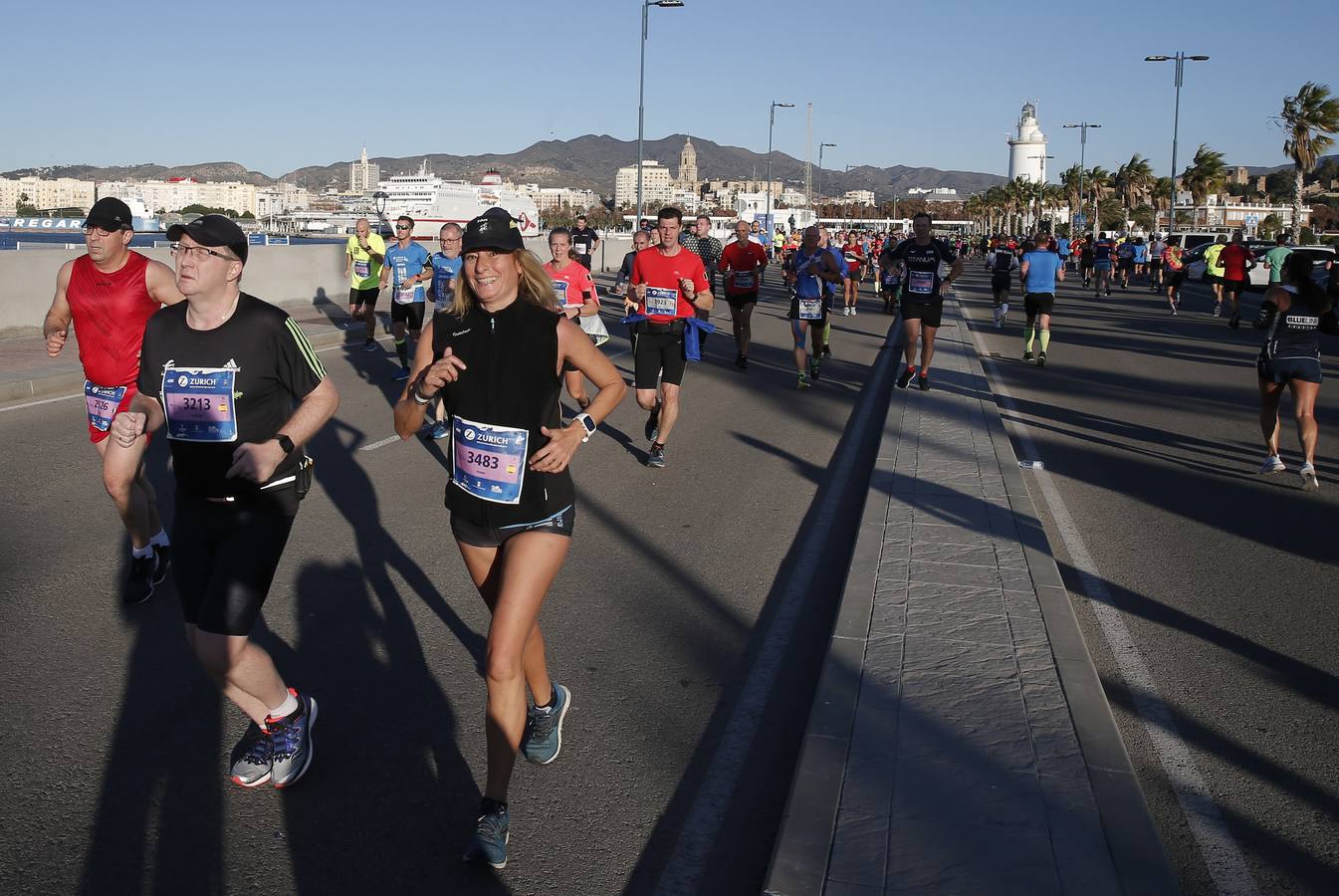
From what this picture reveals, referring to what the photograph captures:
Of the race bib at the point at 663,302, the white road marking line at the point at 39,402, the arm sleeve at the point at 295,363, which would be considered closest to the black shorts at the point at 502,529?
the arm sleeve at the point at 295,363

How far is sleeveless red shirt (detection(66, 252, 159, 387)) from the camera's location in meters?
5.85

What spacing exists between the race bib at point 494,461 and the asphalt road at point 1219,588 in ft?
7.65

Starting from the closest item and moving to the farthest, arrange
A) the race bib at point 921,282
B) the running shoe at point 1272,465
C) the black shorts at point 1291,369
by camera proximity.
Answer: the black shorts at point 1291,369 → the running shoe at point 1272,465 → the race bib at point 921,282

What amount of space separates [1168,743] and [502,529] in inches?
105

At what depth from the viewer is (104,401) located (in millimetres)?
5965

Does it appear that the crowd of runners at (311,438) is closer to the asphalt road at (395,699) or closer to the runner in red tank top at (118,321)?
the asphalt road at (395,699)

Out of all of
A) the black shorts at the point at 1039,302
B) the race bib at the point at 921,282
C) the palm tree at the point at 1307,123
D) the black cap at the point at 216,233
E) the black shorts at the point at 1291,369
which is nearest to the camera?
the black cap at the point at 216,233

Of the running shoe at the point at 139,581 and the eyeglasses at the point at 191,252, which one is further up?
the eyeglasses at the point at 191,252

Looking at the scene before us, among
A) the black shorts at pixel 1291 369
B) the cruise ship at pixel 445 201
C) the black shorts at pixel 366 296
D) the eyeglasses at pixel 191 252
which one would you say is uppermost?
the cruise ship at pixel 445 201

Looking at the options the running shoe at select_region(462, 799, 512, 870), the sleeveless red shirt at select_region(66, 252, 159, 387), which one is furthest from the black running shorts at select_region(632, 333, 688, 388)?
the running shoe at select_region(462, 799, 512, 870)

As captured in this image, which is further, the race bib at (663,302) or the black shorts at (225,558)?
the race bib at (663,302)

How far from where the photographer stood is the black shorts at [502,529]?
3793 millimetres

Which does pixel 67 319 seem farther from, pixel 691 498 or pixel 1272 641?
pixel 1272 641

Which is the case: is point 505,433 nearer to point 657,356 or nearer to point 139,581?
point 139,581
